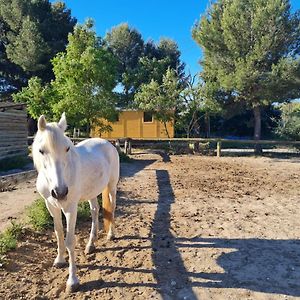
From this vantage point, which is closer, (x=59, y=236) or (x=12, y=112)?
(x=59, y=236)

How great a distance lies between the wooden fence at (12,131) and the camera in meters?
12.3

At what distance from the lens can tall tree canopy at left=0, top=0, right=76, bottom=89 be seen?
2423 centimetres

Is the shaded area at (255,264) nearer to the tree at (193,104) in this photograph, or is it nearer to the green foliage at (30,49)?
the tree at (193,104)

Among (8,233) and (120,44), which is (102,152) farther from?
(120,44)

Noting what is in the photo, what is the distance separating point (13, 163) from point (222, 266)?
378 inches

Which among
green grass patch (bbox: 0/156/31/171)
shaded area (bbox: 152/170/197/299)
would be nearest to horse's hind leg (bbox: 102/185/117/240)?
shaded area (bbox: 152/170/197/299)

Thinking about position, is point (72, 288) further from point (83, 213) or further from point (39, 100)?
point (39, 100)

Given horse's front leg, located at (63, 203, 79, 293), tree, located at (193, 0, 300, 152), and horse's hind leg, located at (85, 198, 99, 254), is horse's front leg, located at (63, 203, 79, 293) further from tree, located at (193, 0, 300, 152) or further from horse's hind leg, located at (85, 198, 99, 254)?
tree, located at (193, 0, 300, 152)

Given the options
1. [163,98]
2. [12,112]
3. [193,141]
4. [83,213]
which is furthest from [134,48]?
[83,213]

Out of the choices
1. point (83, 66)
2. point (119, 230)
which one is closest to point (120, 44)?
point (83, 66)

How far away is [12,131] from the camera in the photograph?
510 inches

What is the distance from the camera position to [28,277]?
3293 mm

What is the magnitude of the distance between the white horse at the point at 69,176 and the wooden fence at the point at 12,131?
870 centimetres

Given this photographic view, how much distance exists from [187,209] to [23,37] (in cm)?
2288
